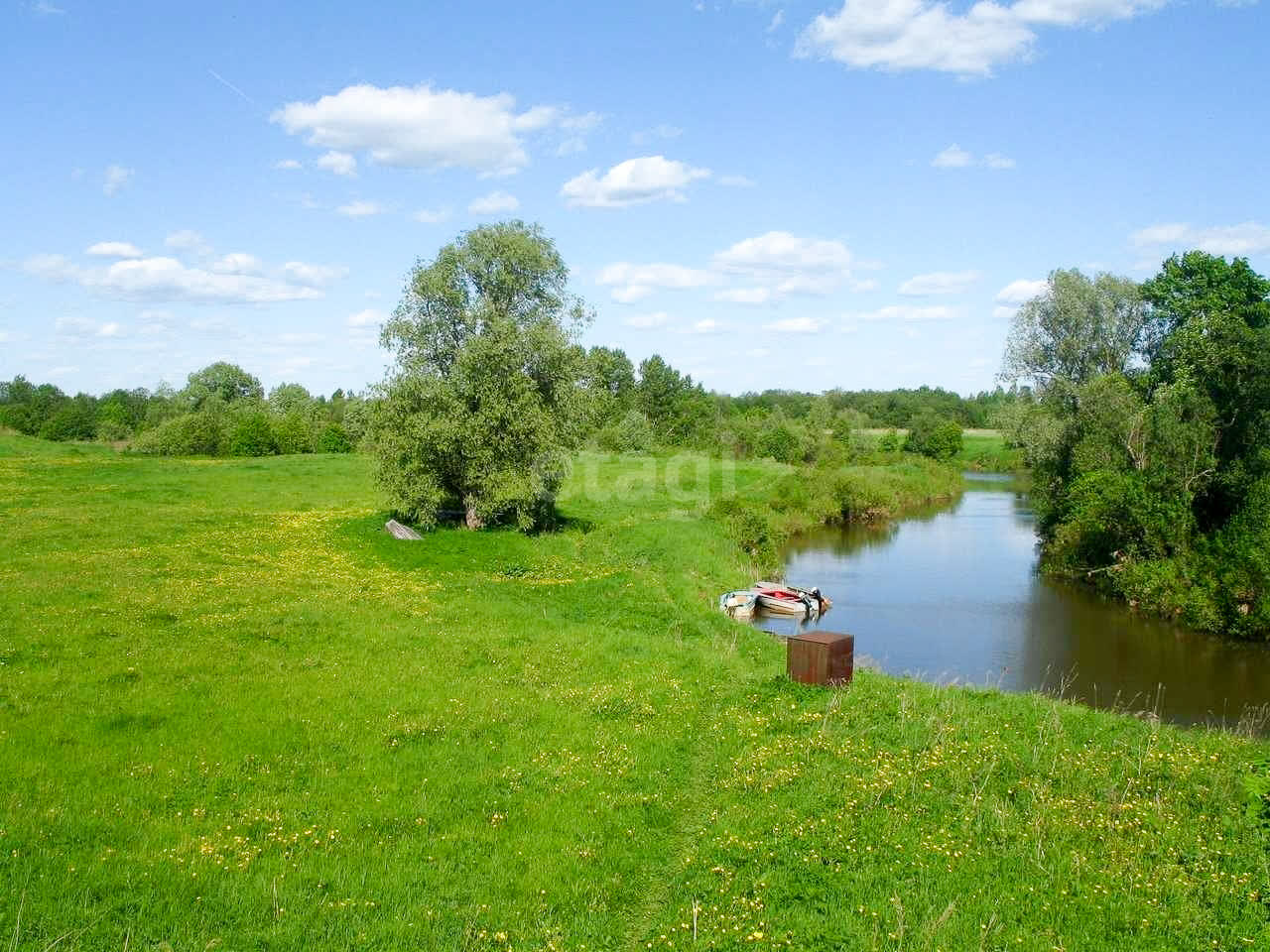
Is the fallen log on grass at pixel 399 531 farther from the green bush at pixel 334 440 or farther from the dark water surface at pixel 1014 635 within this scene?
the green bush at pixel 334 440

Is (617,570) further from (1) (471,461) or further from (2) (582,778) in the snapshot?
(2) (582,778)

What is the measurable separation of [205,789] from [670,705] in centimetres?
817

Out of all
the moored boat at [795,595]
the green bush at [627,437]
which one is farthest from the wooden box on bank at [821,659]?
the green bush at [627,437]

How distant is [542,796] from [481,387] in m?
23.3

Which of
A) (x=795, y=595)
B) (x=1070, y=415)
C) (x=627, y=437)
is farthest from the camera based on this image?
(x=627, y=437)

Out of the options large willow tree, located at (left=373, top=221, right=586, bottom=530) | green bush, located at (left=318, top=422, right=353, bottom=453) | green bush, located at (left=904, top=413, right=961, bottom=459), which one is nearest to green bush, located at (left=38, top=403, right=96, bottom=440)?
green bush, located at (left=318, top=422, right=353, bottom=453)

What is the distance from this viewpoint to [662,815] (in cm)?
1213

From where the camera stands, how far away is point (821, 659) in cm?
1666

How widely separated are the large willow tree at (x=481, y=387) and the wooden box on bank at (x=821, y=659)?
18816 millimetres

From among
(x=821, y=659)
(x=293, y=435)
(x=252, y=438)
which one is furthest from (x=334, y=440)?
(x=821, y=659)

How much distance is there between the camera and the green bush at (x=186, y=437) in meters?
77.3

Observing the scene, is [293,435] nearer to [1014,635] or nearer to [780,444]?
[780,444]

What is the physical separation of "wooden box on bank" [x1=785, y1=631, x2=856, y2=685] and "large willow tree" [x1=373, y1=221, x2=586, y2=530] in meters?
18.8

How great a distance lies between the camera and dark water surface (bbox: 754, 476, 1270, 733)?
27141mm
